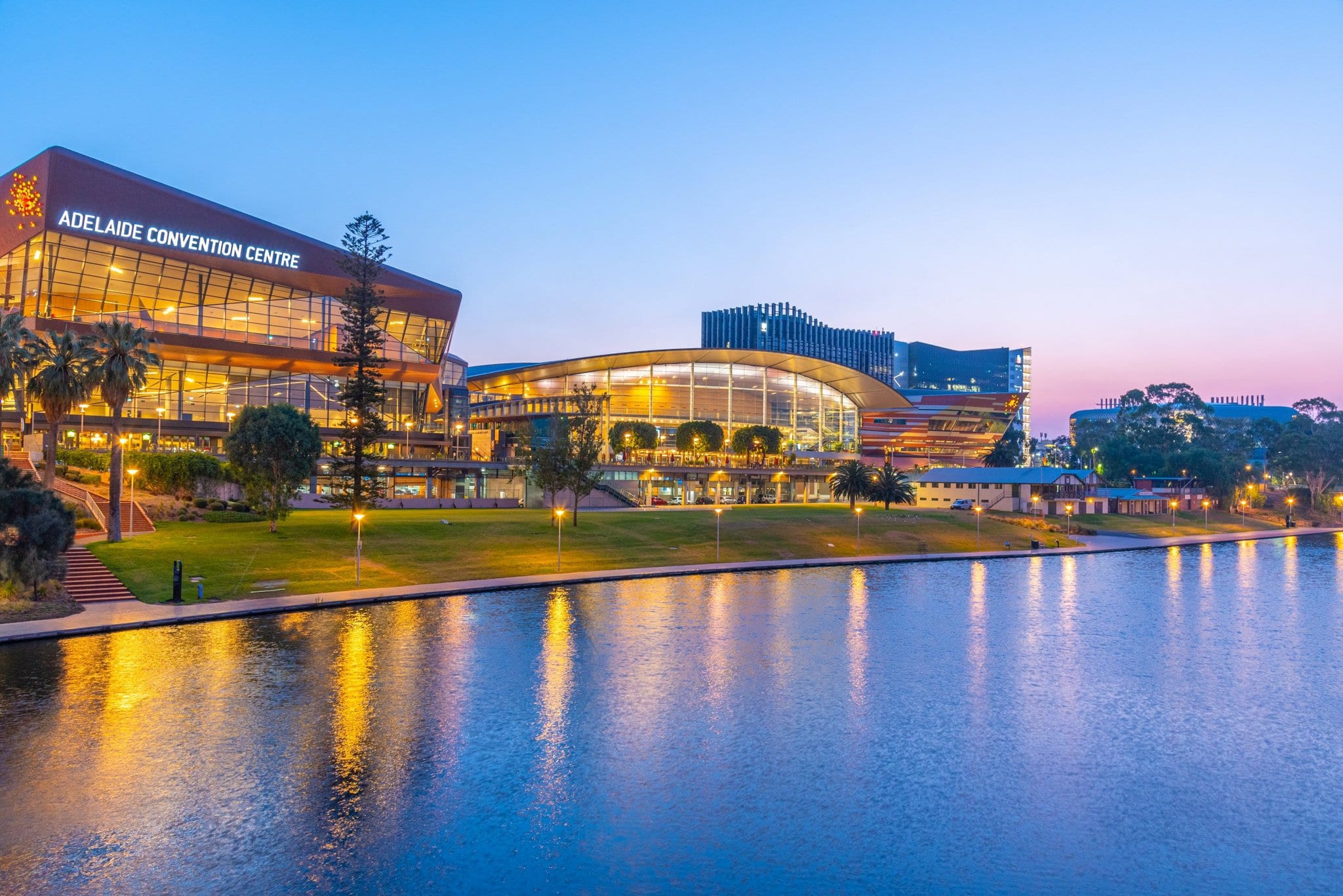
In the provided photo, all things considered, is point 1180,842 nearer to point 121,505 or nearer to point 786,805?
point 786,805

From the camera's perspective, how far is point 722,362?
12338 cm

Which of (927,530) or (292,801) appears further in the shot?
(927,530)

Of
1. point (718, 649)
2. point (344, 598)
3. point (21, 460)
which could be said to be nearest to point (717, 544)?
point (344, 598)

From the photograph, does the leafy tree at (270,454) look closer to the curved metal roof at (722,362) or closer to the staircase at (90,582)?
the staircase at (90,582)

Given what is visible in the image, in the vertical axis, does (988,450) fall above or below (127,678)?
above

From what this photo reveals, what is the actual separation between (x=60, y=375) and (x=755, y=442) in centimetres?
8219

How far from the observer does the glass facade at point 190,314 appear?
72188mm

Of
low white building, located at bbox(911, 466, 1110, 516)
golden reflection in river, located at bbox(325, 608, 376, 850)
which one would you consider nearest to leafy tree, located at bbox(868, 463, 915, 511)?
low white building, located at bbox(911, 466, 1110, 516)

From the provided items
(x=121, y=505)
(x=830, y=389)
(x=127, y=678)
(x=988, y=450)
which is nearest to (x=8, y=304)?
(x=121, y=505)

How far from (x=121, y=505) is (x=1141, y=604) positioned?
58.0 meters

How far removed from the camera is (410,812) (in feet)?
48.7

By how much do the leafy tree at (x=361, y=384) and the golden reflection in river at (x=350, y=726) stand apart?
1225 inches

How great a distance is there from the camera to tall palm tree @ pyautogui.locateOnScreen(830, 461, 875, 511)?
85250mm

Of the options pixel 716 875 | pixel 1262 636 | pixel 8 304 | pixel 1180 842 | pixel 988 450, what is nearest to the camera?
pixel 716 875
